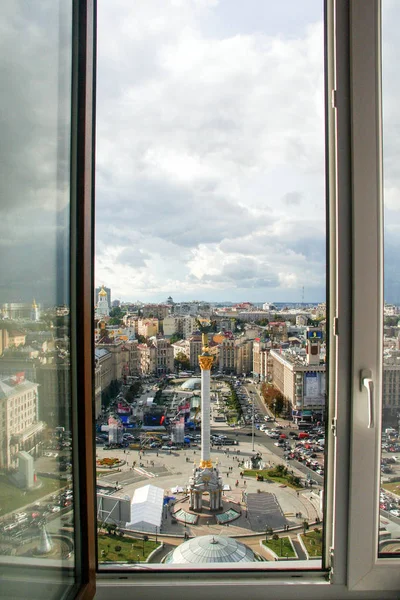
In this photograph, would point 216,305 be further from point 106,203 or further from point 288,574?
Answer: point 288,574

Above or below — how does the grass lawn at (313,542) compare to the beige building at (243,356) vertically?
below

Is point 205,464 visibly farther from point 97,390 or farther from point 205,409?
point 97,390

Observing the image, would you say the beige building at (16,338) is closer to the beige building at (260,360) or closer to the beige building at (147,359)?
the beige building at (147,359)

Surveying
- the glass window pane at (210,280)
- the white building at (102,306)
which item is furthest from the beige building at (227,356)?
the white building at (102,306)

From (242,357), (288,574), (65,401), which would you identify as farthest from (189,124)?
(288,574)

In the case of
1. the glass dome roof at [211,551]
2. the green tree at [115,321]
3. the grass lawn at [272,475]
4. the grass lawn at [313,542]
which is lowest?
the glass dome roof at [211,551]

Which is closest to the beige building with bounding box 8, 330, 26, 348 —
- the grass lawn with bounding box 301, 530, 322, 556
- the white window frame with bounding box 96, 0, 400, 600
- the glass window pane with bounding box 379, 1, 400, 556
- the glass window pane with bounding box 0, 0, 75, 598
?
the glass window pane with bounding box 0, 0, 75, 598

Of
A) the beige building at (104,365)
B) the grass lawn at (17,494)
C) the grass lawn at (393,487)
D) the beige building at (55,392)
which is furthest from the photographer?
the beige building at (104,365)
